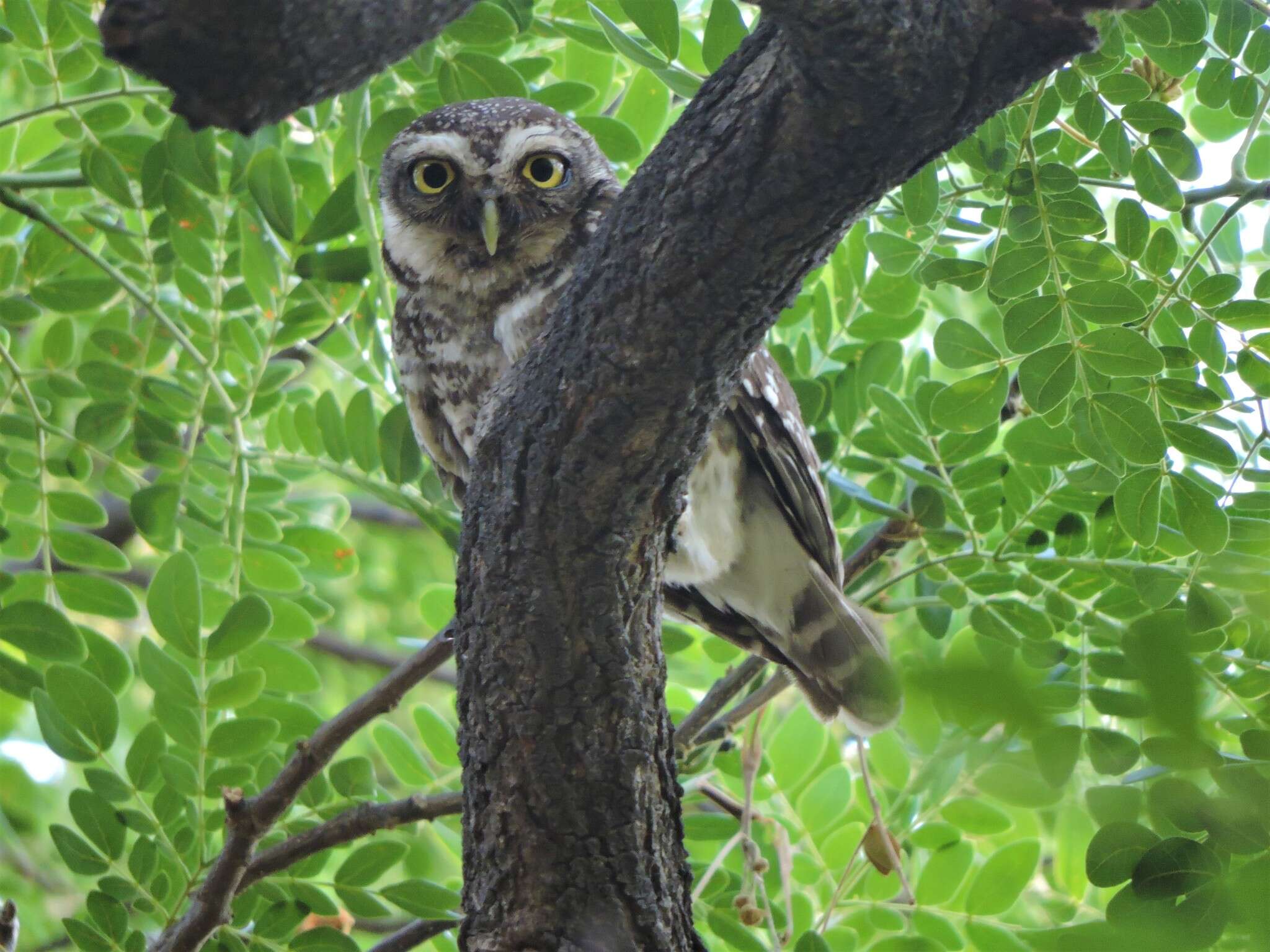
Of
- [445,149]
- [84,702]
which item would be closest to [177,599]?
[84,702]

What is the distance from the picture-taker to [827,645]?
3.08 meters

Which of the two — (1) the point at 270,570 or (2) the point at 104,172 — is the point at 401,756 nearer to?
(1) the point at 270,570

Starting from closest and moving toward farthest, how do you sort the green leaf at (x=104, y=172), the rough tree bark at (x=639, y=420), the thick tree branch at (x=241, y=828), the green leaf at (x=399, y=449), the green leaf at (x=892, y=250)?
the rough tree bark at (x=639, y=420)
the thick tree branch at (x=241, y=828)
the green leaf at (x=892, y=250)
the green leaf at (x=104, y=172)
the green leaf at (x=399, y=449)

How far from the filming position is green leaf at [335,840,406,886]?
7.84 ft

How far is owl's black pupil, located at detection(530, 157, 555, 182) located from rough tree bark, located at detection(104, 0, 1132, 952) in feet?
4.19

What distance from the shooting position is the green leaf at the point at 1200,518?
1.85 meters

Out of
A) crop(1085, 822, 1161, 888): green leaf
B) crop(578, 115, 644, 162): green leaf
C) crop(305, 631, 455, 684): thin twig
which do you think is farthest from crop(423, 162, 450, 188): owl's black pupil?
crop(305, 631, 455, 684): thin twig

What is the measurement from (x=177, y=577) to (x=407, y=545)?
3395 millimetres

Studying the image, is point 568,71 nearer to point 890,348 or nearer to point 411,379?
point 411,379

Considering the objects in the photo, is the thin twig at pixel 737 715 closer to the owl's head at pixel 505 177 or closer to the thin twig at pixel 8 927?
the owl's head at pixel 505 177

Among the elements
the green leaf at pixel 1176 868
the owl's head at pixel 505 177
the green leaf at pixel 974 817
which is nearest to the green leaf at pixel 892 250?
the owl's head at pixel 505 177

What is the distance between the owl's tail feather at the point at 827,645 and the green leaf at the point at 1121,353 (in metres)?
1.08

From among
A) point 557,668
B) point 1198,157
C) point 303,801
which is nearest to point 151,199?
point 303,801

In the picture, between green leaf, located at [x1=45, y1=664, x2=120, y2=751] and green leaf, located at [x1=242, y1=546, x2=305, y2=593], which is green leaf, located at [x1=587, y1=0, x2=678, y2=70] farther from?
green leaf, located at [x1=45, y1=664, x2=120, y2=751]
